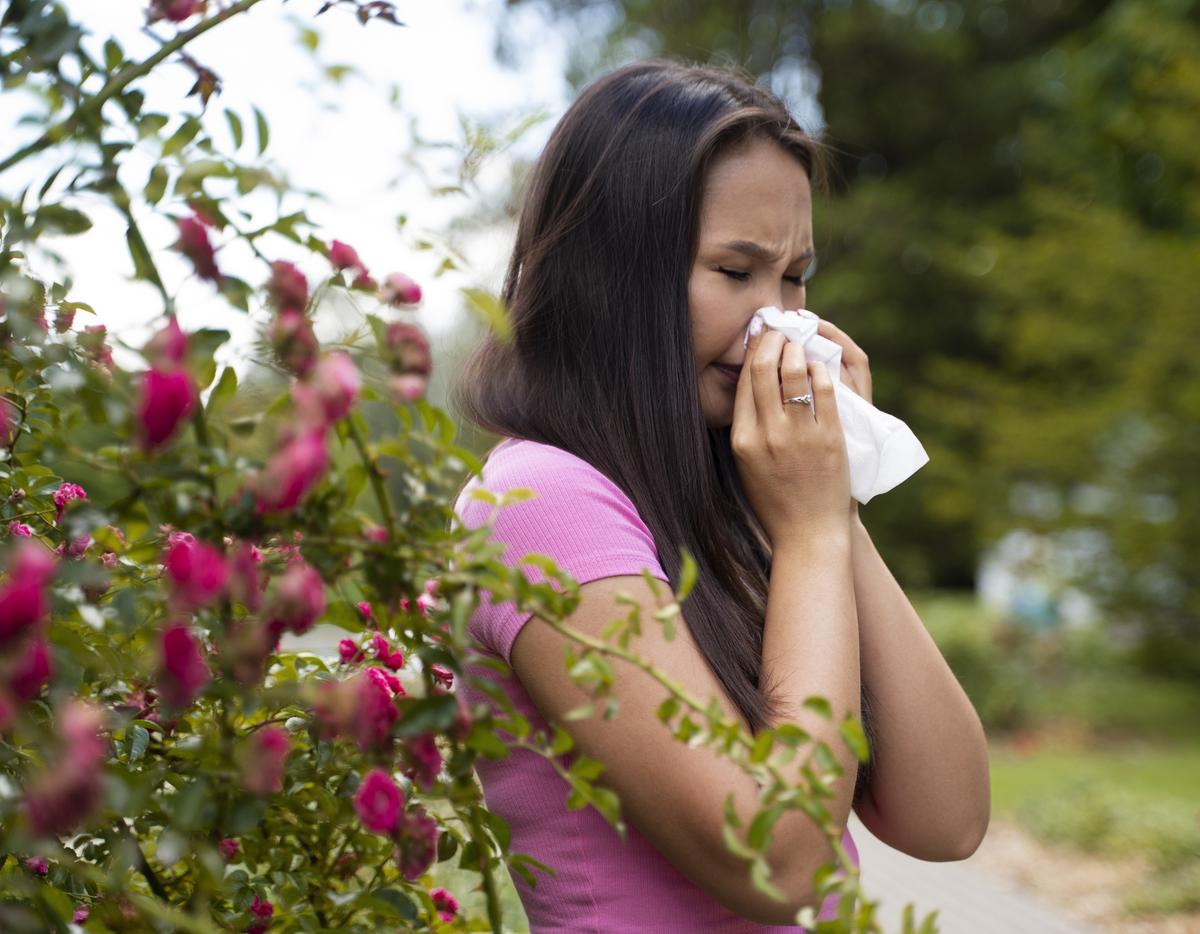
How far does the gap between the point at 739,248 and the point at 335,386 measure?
1034 mm

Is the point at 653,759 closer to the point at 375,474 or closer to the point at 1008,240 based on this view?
the point at 375,474

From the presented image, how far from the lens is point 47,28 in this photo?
91 centimetres

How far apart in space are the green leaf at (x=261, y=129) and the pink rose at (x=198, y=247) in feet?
0.40

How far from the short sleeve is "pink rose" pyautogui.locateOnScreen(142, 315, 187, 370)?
52 centimetres

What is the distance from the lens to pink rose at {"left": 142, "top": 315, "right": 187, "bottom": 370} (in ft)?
2.57

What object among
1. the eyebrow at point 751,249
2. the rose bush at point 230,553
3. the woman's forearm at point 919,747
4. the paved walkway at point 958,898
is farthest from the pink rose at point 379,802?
the paved walkway at point 958,898

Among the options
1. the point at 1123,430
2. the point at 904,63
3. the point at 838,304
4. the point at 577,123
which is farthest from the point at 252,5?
the point at 904,63

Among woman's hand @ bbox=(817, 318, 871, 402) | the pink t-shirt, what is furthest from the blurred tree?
the pink t-shirt

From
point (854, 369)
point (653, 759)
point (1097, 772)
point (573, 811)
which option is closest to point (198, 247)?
point (653, 759)

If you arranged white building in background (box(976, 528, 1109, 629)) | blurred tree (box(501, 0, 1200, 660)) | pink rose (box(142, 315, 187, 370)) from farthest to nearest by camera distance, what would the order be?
white building in background (box(976, 528, 1109, 629)) → blurred tree (box(501, 0, 1200, 660)) → pink rose (box(142, 315, 187, 370))

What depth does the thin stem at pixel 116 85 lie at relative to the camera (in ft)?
2.93

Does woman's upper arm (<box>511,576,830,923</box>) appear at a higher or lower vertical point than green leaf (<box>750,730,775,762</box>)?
higher

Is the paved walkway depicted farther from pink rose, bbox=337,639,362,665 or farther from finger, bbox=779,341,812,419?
pink rose, bbox=337,639,362,665

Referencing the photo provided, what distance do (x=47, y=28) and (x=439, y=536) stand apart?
1.52 ft
